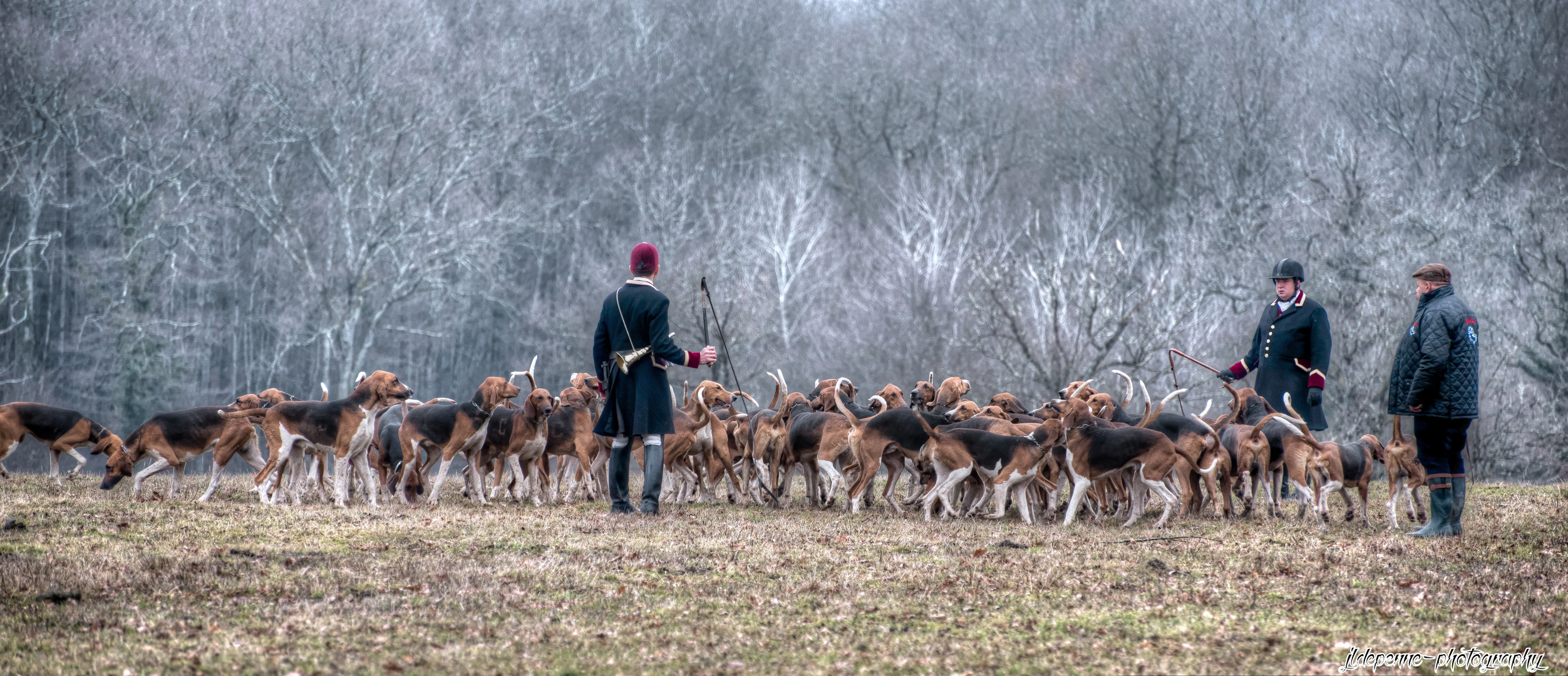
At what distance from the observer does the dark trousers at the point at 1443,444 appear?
8922mm

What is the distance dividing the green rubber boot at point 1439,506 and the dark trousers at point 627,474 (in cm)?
532

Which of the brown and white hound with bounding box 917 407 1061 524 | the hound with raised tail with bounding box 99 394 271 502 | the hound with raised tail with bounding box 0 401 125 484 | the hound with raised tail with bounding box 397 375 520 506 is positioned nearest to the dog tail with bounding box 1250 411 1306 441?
the brown and white hound with bounding box 917 407 1061 524

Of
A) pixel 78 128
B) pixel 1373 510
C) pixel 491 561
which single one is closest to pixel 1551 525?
pixel 1373 510

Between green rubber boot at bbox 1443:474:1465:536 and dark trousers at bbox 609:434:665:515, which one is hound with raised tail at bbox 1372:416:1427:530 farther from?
dark trousers at bbox 609:434:665:515

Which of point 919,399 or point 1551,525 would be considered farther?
point 919,399

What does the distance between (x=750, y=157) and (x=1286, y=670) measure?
42.7 meters

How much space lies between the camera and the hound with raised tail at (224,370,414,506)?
1082cm

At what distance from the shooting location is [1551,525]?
369 inches

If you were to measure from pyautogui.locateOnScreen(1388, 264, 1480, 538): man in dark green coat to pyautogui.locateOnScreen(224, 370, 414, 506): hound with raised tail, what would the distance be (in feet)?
24.5

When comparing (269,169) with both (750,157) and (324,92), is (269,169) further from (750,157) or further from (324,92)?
(750,157)

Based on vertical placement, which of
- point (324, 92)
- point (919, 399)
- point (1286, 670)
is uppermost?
point (324, 92)

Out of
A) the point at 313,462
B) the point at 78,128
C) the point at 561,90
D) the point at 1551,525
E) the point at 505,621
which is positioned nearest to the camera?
the point at 505,621

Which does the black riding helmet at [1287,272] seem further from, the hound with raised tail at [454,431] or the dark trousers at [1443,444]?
the hound with raised tail at [454,431]

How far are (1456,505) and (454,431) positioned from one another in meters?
7.69
